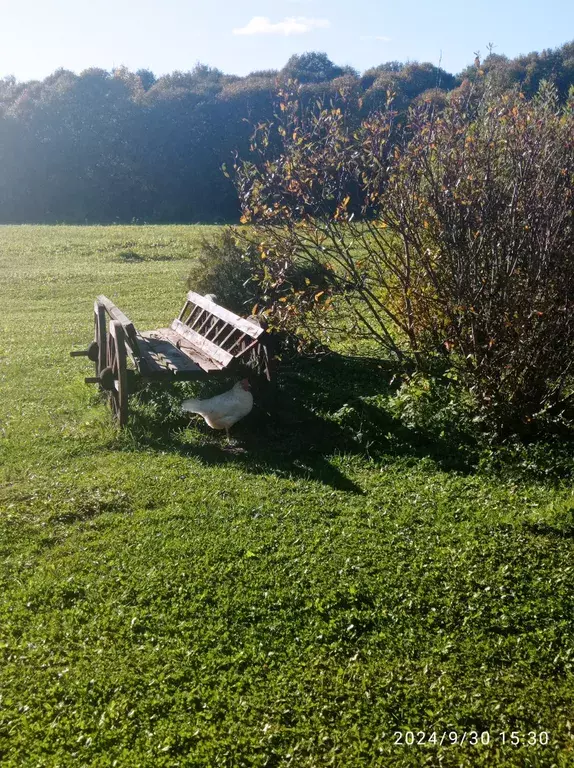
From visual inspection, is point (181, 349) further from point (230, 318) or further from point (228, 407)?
point (228, 407)

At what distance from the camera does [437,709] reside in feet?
11.9

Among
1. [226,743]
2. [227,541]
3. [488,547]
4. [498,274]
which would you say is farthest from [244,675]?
[498,274]

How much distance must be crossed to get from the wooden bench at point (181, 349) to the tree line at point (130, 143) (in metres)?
25.4

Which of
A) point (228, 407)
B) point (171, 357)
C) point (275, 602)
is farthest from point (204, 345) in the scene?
point (275, 602)

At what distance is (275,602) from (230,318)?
406 cm

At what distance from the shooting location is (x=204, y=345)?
8445mm

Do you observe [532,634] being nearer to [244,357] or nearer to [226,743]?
[226,743]

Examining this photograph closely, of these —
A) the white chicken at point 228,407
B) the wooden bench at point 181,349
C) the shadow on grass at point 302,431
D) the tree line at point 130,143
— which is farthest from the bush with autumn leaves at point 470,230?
the tree line at point 130,143

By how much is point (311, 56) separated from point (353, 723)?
151 ft

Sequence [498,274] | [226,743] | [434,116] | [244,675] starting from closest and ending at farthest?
[226,743]
[244,675]
[498,274]
[434,116]

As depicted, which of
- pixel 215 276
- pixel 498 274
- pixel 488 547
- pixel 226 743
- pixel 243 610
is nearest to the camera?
pixel 226 743

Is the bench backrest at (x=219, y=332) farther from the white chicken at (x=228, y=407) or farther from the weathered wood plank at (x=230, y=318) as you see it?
the white chicken at (x=228, y=407)

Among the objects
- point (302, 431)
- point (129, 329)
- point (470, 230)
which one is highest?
point (470, 230)

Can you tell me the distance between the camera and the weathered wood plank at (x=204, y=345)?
7.57 meters
